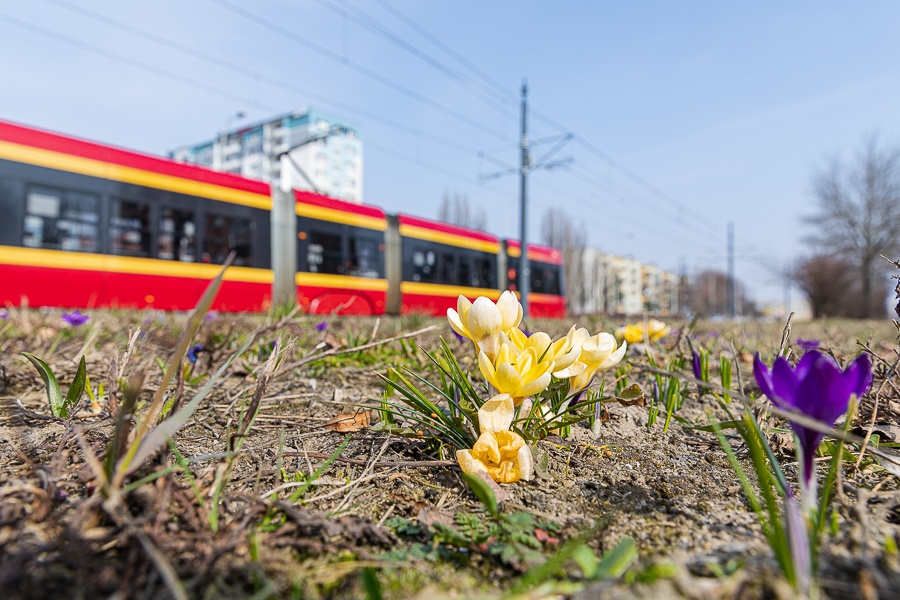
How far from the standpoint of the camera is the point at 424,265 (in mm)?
11867

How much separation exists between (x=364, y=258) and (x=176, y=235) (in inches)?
146

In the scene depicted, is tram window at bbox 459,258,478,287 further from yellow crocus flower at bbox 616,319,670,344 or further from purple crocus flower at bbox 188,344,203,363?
purple crocus flower at bbox 188,344,203,363

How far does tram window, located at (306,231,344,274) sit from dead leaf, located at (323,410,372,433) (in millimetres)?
8527

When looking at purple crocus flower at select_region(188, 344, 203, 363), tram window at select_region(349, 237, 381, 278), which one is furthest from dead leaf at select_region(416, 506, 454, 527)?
tram window at select_region(349, 237, 381, 278)

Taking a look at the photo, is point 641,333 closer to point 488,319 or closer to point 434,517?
point 488,319

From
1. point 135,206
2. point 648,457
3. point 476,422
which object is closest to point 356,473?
point 476,422

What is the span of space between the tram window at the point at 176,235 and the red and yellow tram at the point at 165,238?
0.05 feet

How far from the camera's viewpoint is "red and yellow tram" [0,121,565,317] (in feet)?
20.9

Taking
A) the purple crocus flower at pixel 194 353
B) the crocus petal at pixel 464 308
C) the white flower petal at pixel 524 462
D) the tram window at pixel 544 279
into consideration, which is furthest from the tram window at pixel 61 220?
the tram window at pixel 544 279

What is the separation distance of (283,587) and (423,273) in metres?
11.3

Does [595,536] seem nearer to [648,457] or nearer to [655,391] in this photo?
[648,457]

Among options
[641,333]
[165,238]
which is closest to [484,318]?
[641,333]

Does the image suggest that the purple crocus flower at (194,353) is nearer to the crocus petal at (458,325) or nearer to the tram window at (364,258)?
the crocus petal at (458,325)

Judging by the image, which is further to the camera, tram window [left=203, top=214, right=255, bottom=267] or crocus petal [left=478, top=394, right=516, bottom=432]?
tram window [left=203, top=214, right=255, bottom=267]
